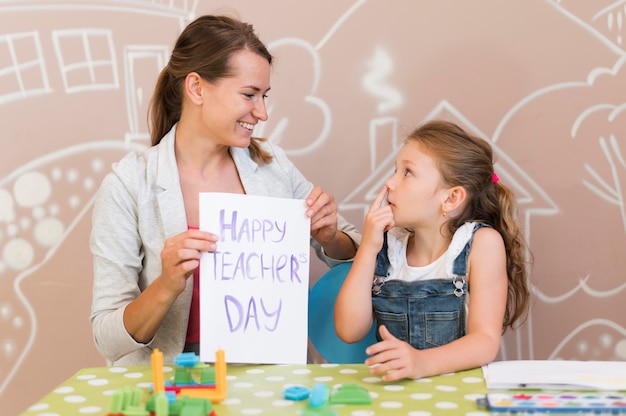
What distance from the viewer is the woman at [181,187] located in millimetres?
1805

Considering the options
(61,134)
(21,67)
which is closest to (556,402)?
(61,134)

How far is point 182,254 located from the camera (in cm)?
155

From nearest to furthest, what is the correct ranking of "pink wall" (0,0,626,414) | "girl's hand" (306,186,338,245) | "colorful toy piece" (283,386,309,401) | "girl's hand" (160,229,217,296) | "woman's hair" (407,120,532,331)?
"colorful toy piece" (283,386,309,401) → "girl's hand" (160,229,217,296) → "girl's hand" (306,186,338,245) → "woman's hair" (407,120,532,331) → "pink wall" (0,0,626,414)

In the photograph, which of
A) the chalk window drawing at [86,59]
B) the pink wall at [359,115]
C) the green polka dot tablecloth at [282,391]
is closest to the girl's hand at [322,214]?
the green polka dot tablecloth at [282,391]

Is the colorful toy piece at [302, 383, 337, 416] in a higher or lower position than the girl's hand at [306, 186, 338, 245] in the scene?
lower

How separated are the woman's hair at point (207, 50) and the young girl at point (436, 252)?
1.48 ft

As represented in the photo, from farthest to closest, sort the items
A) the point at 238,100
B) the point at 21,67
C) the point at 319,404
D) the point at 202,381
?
the point at 21,67 < the point at 238,100 < the point at 202,381 < the point at 319,404

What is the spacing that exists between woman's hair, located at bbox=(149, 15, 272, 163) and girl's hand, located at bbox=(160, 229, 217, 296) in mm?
468

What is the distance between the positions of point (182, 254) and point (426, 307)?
0.55 m

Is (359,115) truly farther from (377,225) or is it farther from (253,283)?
(253,283)

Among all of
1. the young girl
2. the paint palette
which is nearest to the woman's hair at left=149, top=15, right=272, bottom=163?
the young girl

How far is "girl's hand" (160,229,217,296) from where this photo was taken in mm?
1541

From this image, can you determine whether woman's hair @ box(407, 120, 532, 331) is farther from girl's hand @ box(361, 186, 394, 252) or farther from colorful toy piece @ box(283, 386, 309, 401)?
colorful toy piece @ box(283, 386, 309, 401)

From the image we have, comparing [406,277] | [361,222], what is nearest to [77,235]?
[361,222]
